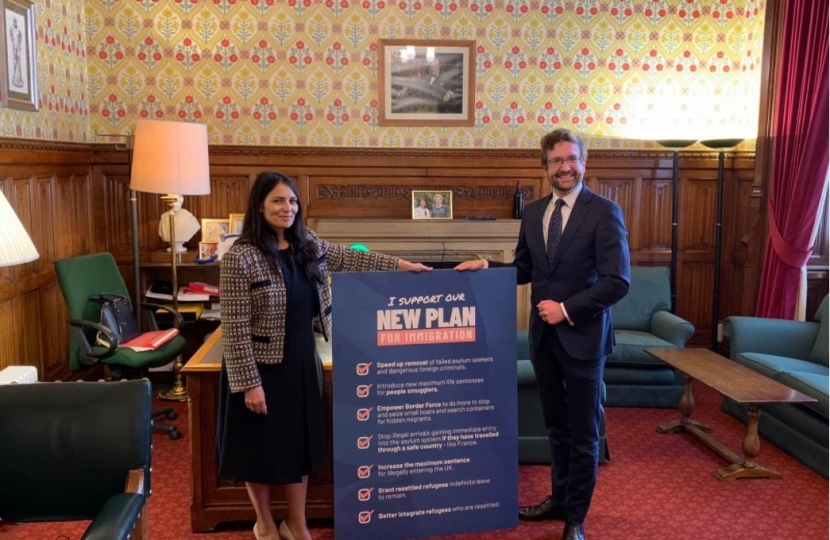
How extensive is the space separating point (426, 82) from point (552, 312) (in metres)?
3.33

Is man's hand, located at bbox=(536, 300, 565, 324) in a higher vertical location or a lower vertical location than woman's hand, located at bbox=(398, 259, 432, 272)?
lower

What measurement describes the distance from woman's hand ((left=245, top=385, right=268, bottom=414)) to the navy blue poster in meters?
0.29

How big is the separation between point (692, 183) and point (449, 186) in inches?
78.2

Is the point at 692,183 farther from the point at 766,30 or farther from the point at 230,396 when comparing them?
the point at 230,396

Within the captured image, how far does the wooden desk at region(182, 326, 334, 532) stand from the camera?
3.13 metres

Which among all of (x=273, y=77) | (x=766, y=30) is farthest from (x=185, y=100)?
(x=766, y=30)

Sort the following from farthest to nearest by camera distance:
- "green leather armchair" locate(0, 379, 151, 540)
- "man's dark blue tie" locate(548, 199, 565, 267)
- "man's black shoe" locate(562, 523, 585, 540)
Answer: "man's black shoe" locate(562, 523, 585, 540) < "man's dark blue tie" locate(548, 199, 565, 267) < "green leather armchair" locate(0, 379, 151, 540)

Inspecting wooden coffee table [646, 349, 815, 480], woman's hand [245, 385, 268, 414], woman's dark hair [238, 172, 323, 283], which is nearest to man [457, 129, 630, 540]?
woman's dark hair [238, 172, 323, 283]

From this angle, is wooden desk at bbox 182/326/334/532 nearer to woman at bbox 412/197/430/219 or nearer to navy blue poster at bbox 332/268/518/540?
Result: navy blue poster at bbox 332/268/518/540

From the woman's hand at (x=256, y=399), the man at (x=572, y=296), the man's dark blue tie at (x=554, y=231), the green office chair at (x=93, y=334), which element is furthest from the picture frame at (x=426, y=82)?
the woman's hand at (x=256, y=399)

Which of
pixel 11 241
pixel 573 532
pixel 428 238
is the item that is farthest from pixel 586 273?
pixel 428 238

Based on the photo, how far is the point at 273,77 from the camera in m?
5.67

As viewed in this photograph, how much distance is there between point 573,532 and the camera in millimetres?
3078

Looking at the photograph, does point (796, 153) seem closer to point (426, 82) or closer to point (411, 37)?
point (426, 82)
